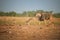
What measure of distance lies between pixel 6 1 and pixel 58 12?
3.17ft

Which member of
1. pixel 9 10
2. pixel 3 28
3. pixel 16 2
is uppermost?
pixel 16 2

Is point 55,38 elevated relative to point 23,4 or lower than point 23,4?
lower

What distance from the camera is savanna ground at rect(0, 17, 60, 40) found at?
2264mm

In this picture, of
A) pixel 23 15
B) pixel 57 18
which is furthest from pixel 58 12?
pixel 23 15

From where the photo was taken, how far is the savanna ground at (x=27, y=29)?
7.43ft

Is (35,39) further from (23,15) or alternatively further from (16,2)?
(16,2)

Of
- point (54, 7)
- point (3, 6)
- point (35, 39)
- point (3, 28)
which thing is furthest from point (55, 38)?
point (3, 6)

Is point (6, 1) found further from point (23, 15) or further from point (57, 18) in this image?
point (57, 18)

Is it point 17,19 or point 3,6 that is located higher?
point 3,6

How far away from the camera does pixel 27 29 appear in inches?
89.8

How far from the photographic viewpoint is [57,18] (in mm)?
2277

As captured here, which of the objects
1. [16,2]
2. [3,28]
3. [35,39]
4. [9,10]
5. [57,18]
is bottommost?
[35,39]

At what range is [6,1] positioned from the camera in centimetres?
232

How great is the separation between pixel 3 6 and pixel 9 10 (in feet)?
0.44
